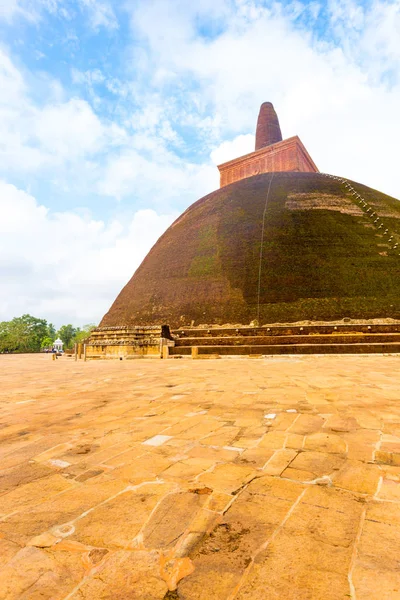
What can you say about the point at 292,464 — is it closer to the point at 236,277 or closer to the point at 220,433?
the point at 220,433

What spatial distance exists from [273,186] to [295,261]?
9.55 m

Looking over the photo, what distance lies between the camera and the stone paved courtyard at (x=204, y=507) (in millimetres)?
1010

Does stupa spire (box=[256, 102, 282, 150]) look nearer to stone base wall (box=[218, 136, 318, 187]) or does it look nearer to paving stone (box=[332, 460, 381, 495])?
stone base wall (box=[218, 136, 318, 187])

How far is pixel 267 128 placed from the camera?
3456 centimetres

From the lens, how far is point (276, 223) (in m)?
20.3

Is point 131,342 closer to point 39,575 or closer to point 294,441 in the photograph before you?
point 294,441

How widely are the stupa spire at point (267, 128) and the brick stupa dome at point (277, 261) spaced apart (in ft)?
38.2

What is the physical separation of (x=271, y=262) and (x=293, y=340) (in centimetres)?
570

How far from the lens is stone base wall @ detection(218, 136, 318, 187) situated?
1222 inches

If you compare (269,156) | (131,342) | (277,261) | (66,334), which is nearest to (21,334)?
(66,334)

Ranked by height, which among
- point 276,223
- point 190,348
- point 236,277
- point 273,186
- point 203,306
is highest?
point 273,186

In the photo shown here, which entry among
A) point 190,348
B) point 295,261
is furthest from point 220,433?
point 295,261

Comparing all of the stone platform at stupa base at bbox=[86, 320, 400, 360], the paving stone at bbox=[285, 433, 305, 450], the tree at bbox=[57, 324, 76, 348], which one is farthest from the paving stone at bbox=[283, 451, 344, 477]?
the tree at bbox=[57, 324, 76, 348]

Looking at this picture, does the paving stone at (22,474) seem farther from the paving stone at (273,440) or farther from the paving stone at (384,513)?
the paving stone at (384,513)
